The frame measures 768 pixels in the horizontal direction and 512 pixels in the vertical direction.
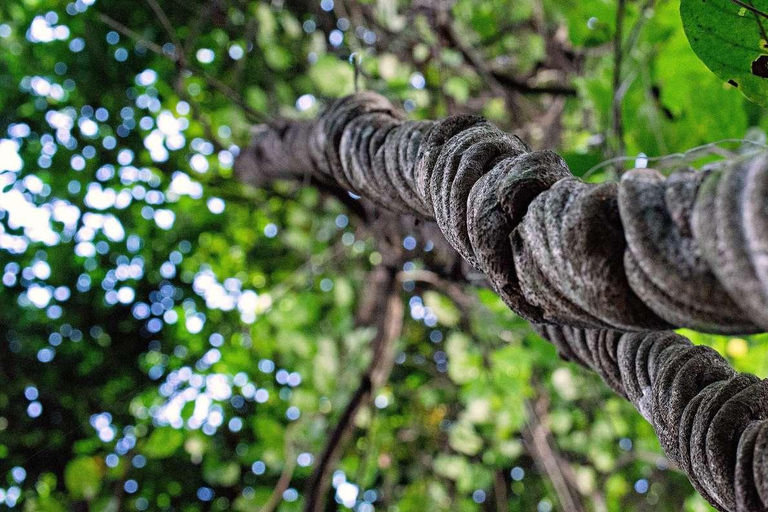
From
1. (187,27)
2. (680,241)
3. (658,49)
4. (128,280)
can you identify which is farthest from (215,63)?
(680,241)

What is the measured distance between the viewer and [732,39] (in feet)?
2.00

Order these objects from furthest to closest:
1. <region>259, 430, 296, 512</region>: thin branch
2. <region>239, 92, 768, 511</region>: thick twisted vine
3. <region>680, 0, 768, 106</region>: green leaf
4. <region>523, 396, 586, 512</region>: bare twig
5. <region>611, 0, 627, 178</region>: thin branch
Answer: <region>523, 396, 586, 512</region>: bare twig → <region>259, 430, 296, 512</region>: thin branch → <region>611, 0, 627, 178</region>: thin branch → <region>680, 0, 768, 106</region>: green leaf → <region>239, 92, 768, 511</region>: thick twisted vine

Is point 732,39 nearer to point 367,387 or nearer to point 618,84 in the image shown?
point 618,84

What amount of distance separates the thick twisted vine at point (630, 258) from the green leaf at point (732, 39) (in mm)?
236

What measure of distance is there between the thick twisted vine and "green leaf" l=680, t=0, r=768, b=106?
0.77 ft

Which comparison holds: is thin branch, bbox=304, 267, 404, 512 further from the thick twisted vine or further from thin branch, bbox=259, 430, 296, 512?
the thick twisted vine

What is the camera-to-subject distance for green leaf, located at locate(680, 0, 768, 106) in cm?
59

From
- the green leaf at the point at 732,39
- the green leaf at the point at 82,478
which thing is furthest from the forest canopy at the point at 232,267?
the green leaf at the point at 732,39

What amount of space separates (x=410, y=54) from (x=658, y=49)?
4.33 feet

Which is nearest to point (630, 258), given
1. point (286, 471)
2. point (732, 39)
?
point (732, 39)

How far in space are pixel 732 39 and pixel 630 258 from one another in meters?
0.42

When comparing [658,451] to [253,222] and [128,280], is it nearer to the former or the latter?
[253,222]

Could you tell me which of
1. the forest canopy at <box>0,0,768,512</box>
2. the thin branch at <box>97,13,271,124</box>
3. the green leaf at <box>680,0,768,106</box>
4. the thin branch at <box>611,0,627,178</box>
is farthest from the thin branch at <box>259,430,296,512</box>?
the green leaf at <box>680,0,768,106</box>

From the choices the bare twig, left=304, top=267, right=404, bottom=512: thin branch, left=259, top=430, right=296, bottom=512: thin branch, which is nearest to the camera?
left=304, top=267, right=404, bottom=512: thin branch
